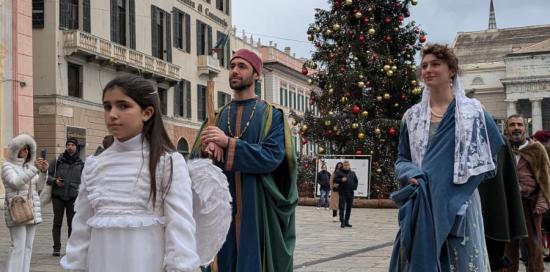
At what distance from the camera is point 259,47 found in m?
54.5

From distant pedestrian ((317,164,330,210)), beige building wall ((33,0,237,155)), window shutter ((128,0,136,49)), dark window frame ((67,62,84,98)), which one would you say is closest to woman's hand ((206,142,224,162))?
distant pedestrian ((317,164,330,210))

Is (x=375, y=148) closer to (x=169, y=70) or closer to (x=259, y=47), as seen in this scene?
(x=169, y=70)

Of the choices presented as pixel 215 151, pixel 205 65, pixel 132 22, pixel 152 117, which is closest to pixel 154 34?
pixel 132 22

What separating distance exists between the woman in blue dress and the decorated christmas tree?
1582 cm

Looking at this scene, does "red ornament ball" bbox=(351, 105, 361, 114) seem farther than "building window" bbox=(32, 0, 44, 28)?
No

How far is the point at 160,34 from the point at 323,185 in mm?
17310

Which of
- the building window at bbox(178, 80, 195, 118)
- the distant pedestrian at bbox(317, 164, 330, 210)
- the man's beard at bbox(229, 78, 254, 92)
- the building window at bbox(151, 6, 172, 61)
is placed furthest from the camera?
the building window at bbox(178, 80, 195, 118)

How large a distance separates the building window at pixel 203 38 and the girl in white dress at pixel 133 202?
37381 millimetres

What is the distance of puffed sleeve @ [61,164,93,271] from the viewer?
2926 millimetres

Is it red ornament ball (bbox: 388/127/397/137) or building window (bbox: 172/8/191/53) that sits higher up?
building window (bbox: 172/8/191/53)

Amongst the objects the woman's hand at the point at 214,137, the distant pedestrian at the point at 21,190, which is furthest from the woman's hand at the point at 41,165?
the woman's hand at the point at 214,137

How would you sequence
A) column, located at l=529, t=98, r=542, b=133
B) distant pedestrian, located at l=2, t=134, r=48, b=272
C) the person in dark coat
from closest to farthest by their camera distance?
1. the person in dark coat
2. distant pedestrian, located at l=2, t=134, r=48, b=272
3. column, located at l=529, t=98, r=542, b=133

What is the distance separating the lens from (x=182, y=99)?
38000mm

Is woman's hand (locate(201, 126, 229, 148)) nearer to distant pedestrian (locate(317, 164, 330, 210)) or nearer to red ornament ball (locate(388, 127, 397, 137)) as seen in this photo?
red ornament ball (locate(388, 127, 397, 137))
